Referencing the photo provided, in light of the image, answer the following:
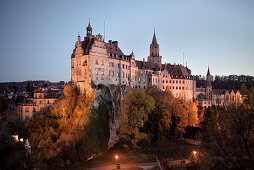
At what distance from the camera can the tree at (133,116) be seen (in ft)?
116

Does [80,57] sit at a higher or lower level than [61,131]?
higher

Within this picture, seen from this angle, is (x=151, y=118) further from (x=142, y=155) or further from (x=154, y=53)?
(x=154, y=53)

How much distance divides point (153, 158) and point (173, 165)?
4880mm

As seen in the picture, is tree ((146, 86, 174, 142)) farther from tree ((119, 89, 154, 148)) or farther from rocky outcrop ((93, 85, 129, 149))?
rocky outcrop ((93, 85, 129, 149))

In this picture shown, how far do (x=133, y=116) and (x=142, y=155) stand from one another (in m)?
6.93

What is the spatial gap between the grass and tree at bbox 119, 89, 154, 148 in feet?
6.01

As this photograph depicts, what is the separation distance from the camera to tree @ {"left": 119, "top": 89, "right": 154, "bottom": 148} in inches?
1394

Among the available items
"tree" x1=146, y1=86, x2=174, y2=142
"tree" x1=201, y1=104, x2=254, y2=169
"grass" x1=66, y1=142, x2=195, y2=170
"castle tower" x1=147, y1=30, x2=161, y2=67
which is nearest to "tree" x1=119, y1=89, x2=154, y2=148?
"grass" x1=66, y1=142, x2=195, y2=170

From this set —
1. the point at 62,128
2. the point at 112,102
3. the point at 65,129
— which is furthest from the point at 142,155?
the point at 62,128

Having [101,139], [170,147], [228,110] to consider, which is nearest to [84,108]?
[101,139]

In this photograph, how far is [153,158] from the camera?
31.4 m

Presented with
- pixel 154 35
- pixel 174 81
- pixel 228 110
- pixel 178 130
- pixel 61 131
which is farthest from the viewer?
pixel 154 35

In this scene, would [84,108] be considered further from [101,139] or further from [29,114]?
[29,114]

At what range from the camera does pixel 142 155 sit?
32500 mm
